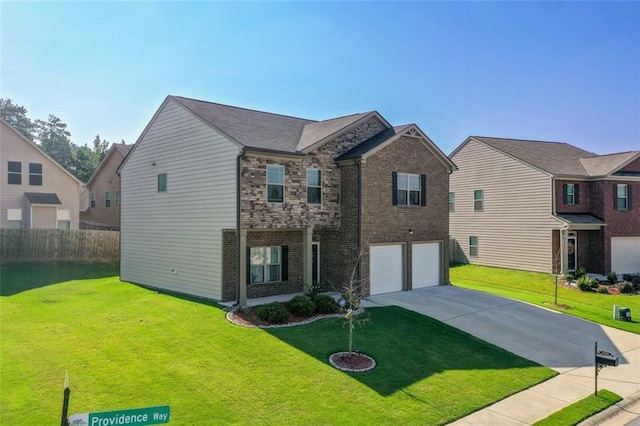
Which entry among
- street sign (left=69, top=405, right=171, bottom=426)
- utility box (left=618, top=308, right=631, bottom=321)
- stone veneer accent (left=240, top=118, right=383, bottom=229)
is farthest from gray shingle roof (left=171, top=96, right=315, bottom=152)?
utility box (left=618, top=308, right=631, bottom=321)

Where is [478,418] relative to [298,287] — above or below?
below

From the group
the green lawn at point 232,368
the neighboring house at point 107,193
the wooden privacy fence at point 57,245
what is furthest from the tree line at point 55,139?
the green lawn at point 232,368

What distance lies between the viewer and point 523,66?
1753 centimetres

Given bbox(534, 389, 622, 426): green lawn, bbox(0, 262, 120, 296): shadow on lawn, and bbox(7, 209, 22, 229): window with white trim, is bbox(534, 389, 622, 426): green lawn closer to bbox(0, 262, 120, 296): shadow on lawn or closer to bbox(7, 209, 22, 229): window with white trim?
bbox(0, 262, 120, 296): shadow on lawn

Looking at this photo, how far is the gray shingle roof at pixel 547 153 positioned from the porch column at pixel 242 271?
20432 millimetres

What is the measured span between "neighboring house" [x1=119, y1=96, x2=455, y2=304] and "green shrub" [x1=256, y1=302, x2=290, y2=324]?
7.01 ft

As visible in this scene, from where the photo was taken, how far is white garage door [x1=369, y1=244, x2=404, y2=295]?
18.7 m

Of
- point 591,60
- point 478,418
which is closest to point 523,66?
point 591,60


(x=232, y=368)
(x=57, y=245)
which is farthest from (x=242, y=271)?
(x=57, y=245)

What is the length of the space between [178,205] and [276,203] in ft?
15.5

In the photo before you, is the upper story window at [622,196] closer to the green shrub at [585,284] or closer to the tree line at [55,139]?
the green shrub at [585,284]

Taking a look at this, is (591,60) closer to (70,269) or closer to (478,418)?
(478,418)

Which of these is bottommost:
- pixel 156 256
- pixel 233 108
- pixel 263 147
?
pixel 156 256

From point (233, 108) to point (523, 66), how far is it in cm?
1282
